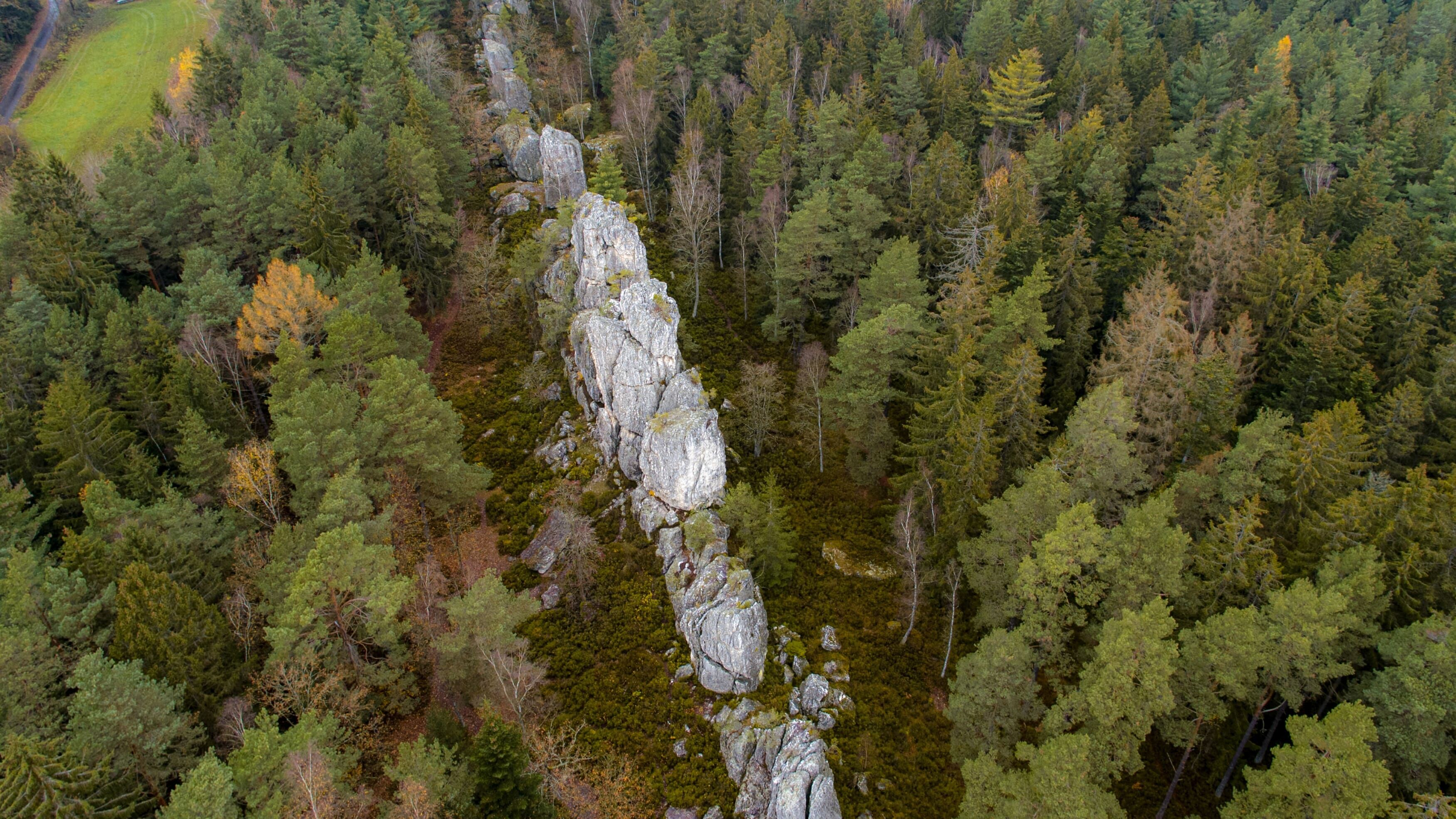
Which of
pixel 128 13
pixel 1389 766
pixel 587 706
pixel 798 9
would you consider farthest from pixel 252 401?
pixel 128 13

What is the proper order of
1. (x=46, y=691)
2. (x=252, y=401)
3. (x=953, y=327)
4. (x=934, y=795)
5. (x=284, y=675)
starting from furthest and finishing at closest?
(x=252, y=401) → (x=953, y=327) → (x=934, y=795) → (x=284, y=675) → (x=46, y=691)

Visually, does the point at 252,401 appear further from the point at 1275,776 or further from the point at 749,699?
the point at 1275,776

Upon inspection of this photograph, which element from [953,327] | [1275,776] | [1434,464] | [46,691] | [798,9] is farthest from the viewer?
[798,9]

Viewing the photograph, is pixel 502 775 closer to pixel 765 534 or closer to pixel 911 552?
pixel 765 534

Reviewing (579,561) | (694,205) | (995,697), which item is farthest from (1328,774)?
(694,205)

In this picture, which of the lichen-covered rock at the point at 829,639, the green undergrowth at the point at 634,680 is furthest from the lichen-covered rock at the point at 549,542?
the lichen-covered rock at the point at 829,639

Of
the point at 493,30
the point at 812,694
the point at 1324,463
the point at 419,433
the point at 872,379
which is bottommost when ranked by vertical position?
the point at 812,694

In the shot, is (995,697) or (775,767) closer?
(995,697)
